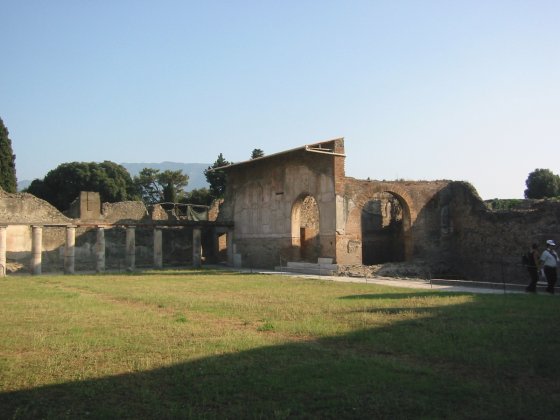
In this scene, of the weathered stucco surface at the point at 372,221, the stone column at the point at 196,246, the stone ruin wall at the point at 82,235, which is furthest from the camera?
the stone column at the point at 196,246

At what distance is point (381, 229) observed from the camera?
25.9 m

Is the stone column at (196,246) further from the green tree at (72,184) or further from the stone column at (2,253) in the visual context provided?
the green tree at (72,184)

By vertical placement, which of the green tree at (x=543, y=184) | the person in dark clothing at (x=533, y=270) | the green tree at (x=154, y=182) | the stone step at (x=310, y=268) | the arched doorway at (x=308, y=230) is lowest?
the stone step at (x=310, y=268)

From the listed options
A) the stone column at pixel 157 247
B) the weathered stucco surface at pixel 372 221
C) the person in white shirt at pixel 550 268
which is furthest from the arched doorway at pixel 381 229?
the person in white shirt at pixel 550 268

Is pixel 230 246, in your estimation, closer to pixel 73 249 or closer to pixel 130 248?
pixel 130 248

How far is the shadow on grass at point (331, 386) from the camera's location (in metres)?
4.23

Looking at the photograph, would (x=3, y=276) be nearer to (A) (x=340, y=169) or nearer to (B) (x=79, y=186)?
(A) (x=340, y=169)

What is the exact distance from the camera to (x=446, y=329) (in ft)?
24.8

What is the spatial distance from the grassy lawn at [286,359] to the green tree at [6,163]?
3417 centimetres

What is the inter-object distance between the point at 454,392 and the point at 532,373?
1167 mm

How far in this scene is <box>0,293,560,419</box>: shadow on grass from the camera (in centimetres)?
423

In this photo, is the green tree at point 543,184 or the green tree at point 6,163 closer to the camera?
the green tree at point 6,163

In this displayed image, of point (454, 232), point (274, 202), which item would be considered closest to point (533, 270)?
point (454, 232)

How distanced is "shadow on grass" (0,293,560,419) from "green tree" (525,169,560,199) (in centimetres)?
4431
